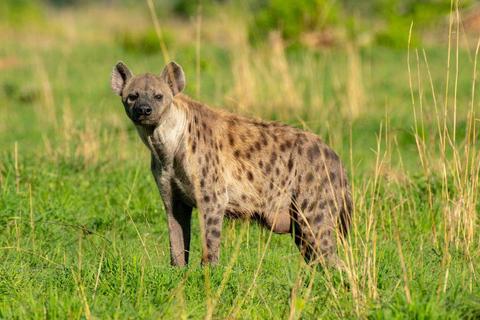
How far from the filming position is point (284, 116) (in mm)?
7887

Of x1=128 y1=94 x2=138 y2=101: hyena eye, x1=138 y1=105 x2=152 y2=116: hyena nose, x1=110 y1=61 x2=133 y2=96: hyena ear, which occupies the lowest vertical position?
x1=138 y1=105 x2=152 y2=116: hyena nose

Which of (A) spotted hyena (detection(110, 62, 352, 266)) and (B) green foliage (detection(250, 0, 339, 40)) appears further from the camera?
(B) green foliage (detection(250, 0, 339, 40))

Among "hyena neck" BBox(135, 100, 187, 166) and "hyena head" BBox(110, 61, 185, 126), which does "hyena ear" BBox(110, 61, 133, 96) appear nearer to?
"hyena head" BBox(110, 61, 185, 126)

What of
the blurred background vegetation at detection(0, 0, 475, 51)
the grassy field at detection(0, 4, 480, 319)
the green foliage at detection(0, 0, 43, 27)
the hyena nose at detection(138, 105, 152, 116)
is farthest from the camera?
the green foliage at detection(0, 0, 43, 27)

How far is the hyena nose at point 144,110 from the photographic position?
12.5ft

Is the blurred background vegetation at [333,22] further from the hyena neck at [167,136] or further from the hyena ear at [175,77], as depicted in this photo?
the hyena neck at [167,136]

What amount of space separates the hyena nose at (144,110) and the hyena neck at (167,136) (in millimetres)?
147

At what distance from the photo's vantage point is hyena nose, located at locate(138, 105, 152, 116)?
3.80 metres

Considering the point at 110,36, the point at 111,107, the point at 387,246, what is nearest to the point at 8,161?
the point at 387,246

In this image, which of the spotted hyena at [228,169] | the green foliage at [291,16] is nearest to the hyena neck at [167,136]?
the spotted hyena at [228,169]

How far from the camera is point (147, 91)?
3.96m

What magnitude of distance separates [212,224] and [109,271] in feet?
2.17

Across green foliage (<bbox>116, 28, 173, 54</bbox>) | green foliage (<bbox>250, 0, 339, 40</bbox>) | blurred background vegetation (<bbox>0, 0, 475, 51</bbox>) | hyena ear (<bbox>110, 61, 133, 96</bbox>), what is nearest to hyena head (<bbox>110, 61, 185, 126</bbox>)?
hyena ear (<bbox>110, 61, 133, 96</bbox>)

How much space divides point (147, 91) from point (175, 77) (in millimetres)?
242
